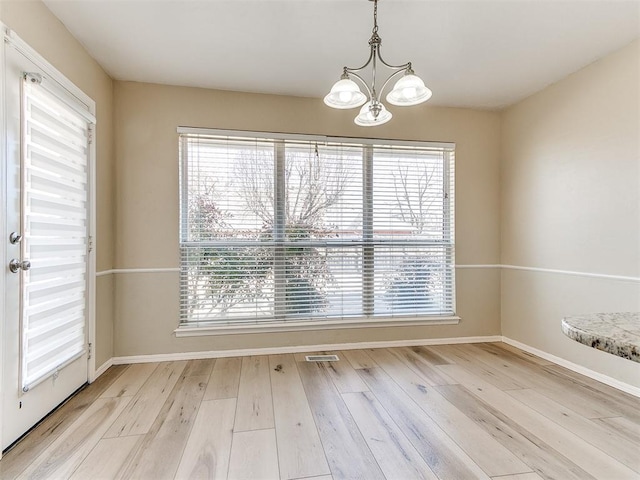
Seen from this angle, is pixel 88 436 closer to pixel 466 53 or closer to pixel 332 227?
pixel 332 227

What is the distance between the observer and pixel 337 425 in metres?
1.94

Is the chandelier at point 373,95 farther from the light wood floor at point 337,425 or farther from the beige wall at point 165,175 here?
the light wood floor at point 337,425

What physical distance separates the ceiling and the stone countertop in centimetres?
201

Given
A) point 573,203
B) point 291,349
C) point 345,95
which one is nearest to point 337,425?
point 291,349

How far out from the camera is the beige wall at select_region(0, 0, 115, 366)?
6.40ft

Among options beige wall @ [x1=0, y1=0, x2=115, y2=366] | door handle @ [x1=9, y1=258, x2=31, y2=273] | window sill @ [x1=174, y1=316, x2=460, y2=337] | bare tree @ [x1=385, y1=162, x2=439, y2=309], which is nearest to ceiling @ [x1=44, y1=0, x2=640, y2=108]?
beige wall @ [x1=0, y1=0, x2=115, y2=366]

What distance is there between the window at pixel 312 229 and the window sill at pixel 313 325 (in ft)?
0.14

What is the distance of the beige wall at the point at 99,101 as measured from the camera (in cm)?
195

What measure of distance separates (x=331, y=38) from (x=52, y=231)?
2.31 metres

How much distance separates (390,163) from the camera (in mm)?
3387

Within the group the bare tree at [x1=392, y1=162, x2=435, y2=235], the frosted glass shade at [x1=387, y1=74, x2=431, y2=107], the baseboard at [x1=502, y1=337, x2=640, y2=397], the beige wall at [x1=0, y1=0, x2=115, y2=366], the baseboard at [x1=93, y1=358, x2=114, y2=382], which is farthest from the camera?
the bare tree at [x1=392, y1=162, x2=435, y2=235]

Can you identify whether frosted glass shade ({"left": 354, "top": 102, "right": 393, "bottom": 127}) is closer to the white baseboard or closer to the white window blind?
the white window blind

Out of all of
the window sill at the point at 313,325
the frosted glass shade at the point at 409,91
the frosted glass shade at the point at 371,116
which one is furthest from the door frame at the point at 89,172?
the frosted glass shade at the point at 409,91

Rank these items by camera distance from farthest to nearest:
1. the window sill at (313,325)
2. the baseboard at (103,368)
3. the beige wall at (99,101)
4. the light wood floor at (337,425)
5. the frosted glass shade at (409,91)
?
the window sill at (313,325) < the baseboard at (103,368) < the beige wall at (99,101) < the frosted glass shade at (409,91) < the light wood floor at (337,425)
